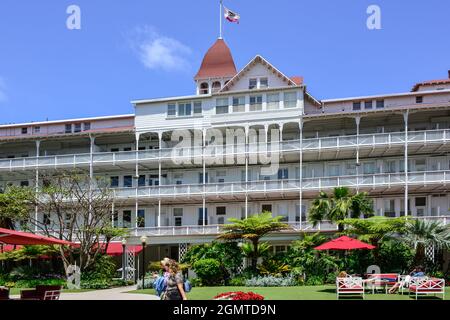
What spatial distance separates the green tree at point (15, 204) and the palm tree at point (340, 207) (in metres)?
20.4

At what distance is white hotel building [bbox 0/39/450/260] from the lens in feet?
154

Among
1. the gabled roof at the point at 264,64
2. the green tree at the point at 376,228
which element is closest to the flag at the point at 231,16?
the gabled roof at the point at 264,64

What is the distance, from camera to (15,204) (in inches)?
1763

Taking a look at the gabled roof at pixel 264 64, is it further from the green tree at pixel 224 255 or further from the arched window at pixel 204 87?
the green tree at pixel 224 255

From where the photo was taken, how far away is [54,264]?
46875 millimetres

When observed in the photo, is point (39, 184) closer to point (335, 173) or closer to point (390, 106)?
point (335, 173)

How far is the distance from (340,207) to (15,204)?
75.4 ft

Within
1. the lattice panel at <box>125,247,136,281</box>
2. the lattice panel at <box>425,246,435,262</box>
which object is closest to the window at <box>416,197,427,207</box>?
the lattice panel at <box>425,246,435,262</box>

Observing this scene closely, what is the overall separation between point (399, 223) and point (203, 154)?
747 inches

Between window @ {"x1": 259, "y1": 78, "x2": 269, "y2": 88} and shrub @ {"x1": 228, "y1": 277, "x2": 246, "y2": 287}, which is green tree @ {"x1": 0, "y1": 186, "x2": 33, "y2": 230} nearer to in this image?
shrub @ {"x1": 228, "y1": 277, "x2": 246, "y2": 287}

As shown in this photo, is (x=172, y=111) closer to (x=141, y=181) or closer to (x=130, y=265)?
(x=141, y=181)

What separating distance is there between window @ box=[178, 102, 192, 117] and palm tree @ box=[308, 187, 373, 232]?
56.2 ft

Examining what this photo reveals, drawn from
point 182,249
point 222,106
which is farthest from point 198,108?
point 182,249
